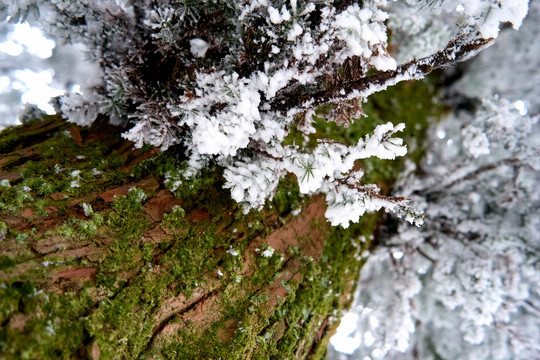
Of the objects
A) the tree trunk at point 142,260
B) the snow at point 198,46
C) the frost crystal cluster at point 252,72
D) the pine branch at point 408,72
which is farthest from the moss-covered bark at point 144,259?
the pine branch at point 408,72

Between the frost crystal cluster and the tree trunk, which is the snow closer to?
the frost crystal cluster

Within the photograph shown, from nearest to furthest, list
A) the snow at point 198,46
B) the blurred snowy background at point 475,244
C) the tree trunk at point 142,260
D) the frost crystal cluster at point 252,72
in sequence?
the tree trunk at point 142,260
the frost crystal cluster at point 252,72
the snow at point 198,46
the blurred snowy background at point 475,244

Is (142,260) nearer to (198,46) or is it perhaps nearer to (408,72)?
(198,46)

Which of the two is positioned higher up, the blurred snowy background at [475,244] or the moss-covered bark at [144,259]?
the blurred snowy background at [475,244]

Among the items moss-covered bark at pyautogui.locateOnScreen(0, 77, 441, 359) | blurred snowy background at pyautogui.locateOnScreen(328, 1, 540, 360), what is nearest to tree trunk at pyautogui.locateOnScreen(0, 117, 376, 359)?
moss-covered bark at pyautogui.locateOnScreen(0, 77, 441, 359)

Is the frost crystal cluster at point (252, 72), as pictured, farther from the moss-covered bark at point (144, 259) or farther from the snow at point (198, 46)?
the moss-covered bark at point (144, 259)

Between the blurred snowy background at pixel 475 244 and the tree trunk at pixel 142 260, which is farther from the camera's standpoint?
the blurred snowy background at pixel 475 244

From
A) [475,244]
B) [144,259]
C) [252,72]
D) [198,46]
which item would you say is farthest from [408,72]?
[475,244]
